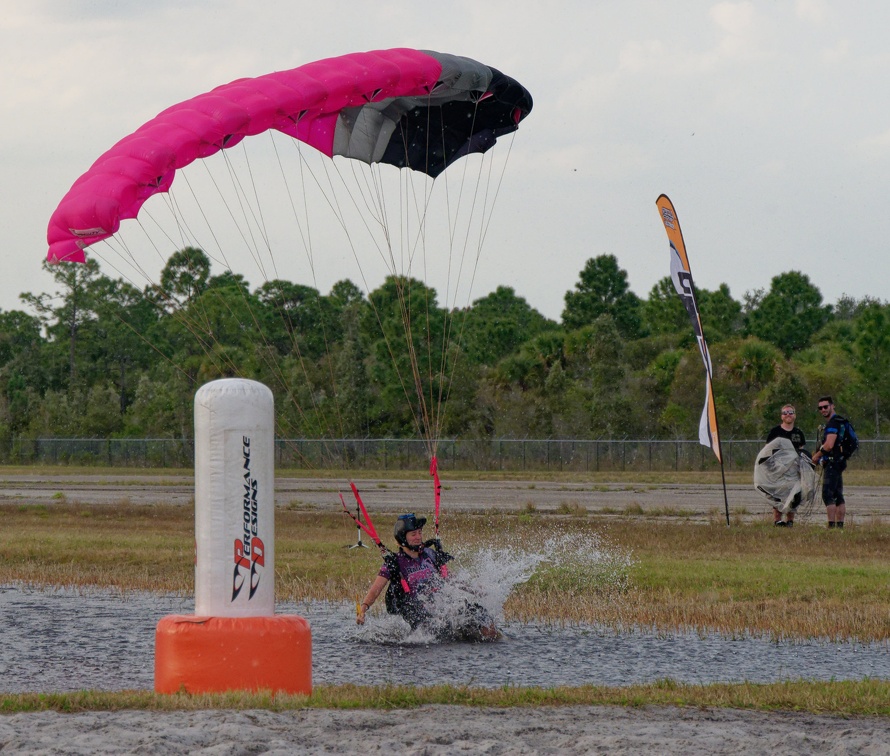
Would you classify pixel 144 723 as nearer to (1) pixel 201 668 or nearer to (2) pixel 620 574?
(1) pixel 201 668

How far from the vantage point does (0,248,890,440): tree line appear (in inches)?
2012

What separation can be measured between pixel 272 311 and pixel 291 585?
6165 centimetres

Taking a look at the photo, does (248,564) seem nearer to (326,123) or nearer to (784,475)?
(326,123)

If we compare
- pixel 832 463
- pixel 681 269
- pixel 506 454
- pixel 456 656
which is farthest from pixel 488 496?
pixel 456 656

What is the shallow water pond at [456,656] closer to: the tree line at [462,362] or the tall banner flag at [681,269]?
the tall banner flag at [681,269]

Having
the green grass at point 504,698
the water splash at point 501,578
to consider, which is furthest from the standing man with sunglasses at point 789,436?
the green grass at point 504,698

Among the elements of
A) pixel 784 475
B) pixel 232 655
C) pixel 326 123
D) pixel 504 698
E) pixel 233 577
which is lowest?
pixel 504 698

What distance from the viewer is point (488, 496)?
106 ft

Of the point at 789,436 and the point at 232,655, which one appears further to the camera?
the point at 789,436

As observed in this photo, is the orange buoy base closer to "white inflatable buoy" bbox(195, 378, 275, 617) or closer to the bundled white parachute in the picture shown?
"white inflatable buoy" bbox(195, 378, 275, 617)

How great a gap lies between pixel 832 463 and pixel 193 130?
40.8 ft

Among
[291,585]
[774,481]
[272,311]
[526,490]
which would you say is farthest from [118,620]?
[272,311]

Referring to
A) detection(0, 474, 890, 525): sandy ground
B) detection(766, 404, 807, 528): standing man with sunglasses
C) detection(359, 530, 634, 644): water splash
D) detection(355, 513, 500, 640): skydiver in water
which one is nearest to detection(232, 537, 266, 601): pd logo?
detection(355, 513, 500, 640): skydiver in water

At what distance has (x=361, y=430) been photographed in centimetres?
5588
